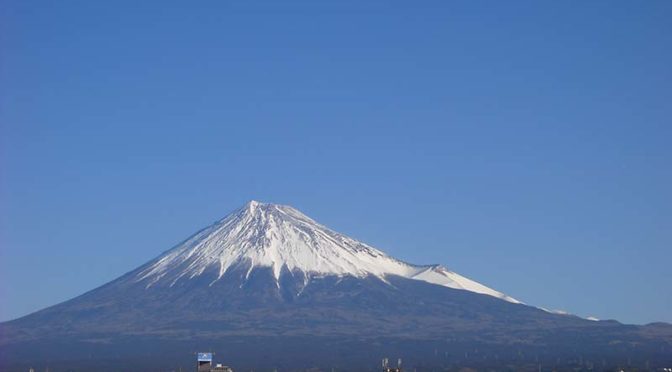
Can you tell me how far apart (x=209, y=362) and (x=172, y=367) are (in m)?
42.2

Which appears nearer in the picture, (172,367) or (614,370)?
(614,370)

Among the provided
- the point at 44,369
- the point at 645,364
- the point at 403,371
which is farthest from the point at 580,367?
the point at 44,369

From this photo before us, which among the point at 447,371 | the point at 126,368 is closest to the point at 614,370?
the point at 447,371

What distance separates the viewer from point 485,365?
19612 cm

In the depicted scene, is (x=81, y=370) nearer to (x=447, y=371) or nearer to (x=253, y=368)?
(x=253, y=368)

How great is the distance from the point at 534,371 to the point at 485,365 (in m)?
18.1

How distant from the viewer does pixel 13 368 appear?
7825 inches

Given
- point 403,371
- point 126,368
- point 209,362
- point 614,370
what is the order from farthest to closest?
point 126,368
point 403,371
point 614,370
point 209,362

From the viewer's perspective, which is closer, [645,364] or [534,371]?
[534,371]

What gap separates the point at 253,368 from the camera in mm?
197375

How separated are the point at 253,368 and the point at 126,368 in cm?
1925

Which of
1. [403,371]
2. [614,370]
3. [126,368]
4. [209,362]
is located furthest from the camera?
[126,368]

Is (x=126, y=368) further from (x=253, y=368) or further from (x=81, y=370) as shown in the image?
(x=253, y=368)

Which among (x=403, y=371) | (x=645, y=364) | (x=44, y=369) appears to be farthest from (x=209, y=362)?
(x=645, y=364)
